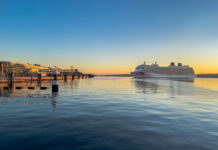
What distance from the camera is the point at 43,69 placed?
108 meters

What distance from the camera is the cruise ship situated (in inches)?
4877

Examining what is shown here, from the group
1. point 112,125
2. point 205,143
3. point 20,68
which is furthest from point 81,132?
point 20,68

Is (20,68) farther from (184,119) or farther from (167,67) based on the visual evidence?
(167,67)

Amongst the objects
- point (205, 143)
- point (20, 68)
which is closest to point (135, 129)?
point (205, 143)

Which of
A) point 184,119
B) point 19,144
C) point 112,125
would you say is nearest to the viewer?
point 19,144

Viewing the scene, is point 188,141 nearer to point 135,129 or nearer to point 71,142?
point 135,129

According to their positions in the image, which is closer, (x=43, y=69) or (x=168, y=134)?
(x=168, y=134)

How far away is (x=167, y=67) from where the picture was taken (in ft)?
426

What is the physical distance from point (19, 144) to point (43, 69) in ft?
378

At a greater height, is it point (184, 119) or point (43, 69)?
point (43, 69)

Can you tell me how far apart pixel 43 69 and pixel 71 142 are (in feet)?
380

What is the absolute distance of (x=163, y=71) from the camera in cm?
12838

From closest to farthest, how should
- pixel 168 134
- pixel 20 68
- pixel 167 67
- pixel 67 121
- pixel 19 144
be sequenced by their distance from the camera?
pixel 19 144, pixel 168 134, pixel 67 121, pixel 20 68, pixel 167 67

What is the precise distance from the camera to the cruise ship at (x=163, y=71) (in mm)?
123869
